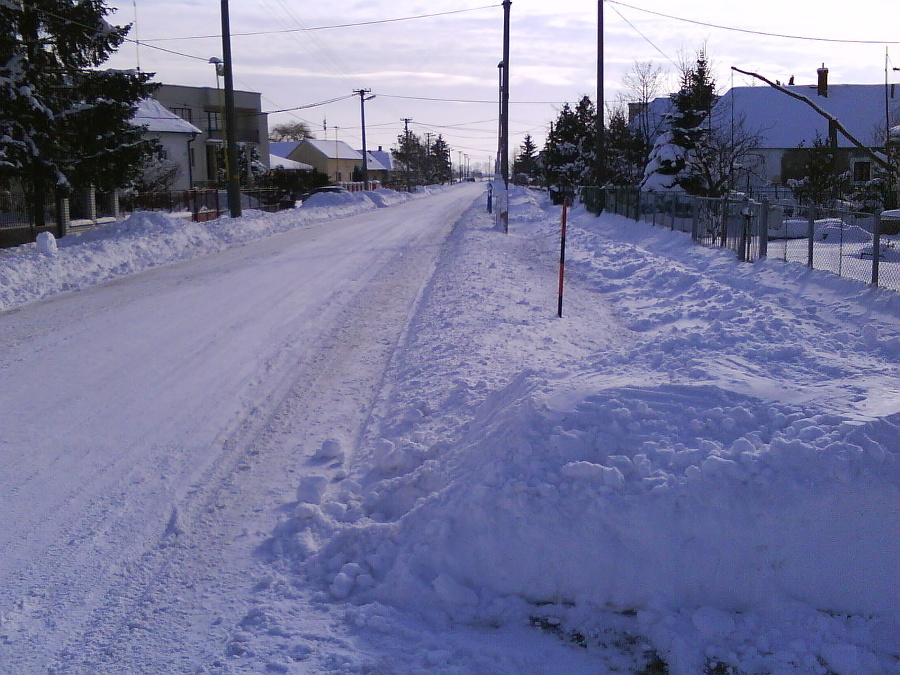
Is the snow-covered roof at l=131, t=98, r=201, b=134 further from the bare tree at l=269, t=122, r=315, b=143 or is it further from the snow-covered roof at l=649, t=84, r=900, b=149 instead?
the bare tree at l=269, t=122, r=315, b=143

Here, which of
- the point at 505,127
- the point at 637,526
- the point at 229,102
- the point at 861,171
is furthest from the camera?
the point at 861,171

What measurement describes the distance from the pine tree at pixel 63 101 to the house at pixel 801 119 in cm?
3204

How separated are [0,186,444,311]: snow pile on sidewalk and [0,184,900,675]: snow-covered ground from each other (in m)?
4.99

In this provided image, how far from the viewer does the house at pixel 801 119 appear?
1916 inches

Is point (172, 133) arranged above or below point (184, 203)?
above

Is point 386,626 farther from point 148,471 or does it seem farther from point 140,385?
point 140,385

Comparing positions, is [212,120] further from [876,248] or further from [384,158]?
[384,158]

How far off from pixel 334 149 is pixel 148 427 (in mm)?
109621

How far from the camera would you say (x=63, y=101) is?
23.5m

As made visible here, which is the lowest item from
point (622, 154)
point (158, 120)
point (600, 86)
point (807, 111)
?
point (622, 154)

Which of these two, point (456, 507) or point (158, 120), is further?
point (158, 120)

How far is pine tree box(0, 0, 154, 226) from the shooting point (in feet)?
68.2

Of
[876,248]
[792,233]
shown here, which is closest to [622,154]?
[792,233]

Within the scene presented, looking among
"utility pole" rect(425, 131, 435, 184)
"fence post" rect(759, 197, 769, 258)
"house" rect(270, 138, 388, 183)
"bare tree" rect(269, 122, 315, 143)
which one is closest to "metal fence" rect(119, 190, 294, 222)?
"fence post" rect(759, 197, 769, 258)
